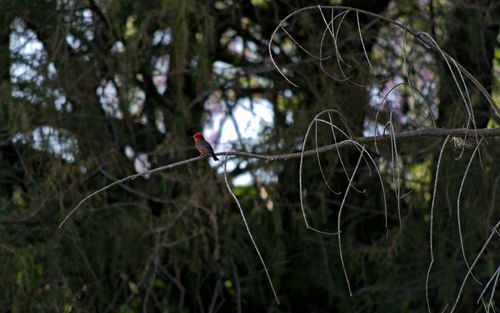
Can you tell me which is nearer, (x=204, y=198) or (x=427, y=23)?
(x=204, y=198)

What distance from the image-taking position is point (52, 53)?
6.21m

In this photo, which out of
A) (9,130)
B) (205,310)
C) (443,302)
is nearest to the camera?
(9,130)

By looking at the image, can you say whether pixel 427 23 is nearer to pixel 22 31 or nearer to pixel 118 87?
pixel 118 87

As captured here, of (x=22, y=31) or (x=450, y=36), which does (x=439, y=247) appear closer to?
(x=450, y=36)

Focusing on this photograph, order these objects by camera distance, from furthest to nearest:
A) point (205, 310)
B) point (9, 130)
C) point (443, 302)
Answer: point (205, 310) < point (443, 302) < point (9, 130)

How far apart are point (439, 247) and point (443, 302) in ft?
1.14

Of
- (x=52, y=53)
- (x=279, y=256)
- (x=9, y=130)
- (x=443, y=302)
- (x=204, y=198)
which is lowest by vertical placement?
(x=443, y=302)

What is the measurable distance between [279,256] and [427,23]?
5.72ft

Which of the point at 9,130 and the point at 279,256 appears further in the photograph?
the point at 279,256

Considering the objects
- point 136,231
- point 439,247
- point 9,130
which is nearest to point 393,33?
point 439,247

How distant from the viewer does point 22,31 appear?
642cm

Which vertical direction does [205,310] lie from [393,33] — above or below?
below

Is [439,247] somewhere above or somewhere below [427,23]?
below

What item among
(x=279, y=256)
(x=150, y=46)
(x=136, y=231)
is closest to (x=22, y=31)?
(x=150, y=46)
